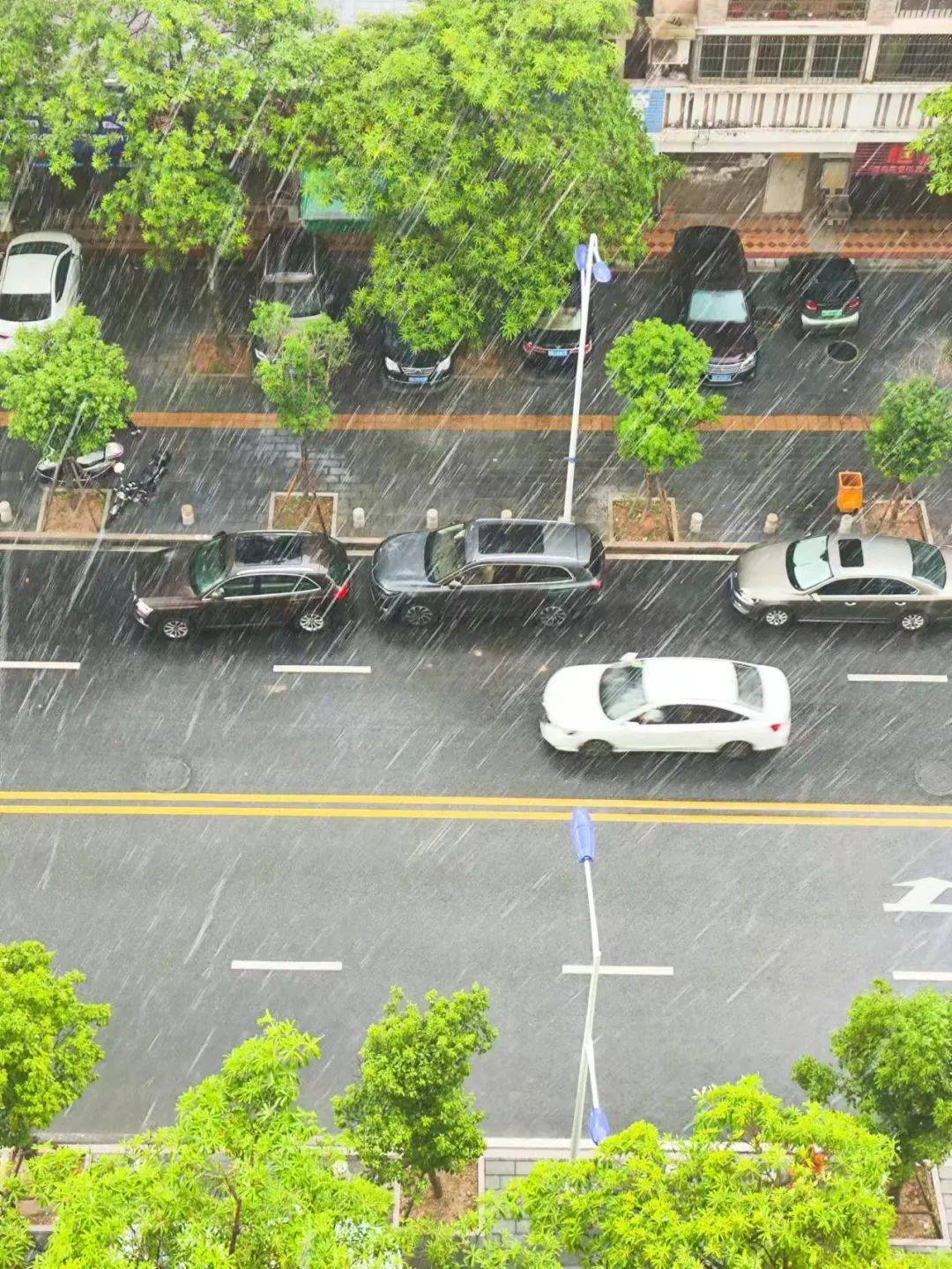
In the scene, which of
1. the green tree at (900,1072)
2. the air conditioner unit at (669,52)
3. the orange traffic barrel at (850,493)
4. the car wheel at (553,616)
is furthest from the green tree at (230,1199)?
the air conditioner unit at (669,52)

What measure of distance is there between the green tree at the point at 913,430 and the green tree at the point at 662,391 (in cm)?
304

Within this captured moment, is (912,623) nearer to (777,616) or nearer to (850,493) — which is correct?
(777,616)

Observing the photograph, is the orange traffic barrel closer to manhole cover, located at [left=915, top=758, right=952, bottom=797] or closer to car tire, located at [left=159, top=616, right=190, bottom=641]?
manhole cover, located at [left=915, top=758, right=952, bottom=797]

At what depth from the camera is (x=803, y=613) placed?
23.0 meters

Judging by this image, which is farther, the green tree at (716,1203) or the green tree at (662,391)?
the green tree at (662,391)

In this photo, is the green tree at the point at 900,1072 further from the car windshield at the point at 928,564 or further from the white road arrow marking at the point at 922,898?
the car windshield at the point at 928,564

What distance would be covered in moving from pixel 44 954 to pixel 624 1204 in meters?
7.52

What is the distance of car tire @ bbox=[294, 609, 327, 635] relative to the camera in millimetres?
23078

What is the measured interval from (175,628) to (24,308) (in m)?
9.22

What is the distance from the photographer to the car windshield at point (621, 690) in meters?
21.0

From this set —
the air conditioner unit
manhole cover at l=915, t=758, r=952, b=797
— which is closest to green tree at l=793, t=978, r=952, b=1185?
manhole cover at l=915, t=758, r=952, b=797

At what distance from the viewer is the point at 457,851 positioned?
2025cm

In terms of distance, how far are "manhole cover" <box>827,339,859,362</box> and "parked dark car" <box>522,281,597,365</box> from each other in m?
5.26

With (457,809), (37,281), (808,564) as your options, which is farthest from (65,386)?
(808,564)
